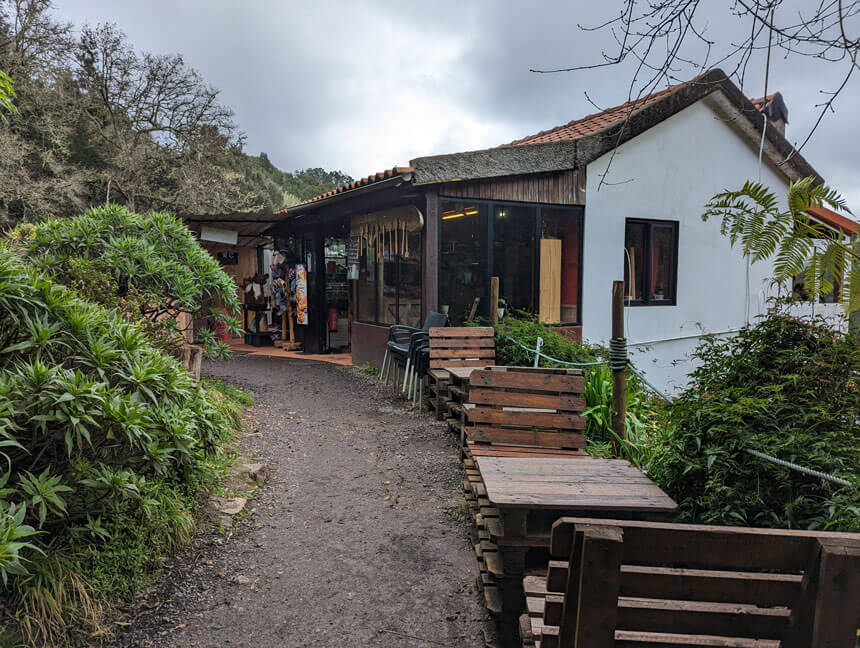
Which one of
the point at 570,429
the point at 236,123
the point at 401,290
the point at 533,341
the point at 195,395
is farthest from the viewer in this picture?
the point at 236,123

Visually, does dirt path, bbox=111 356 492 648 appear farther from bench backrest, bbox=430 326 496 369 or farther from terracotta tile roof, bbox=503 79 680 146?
terracotta tile roof, bbox=503 79 680 146

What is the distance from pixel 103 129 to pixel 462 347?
14.8m

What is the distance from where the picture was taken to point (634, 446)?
13.4 feet

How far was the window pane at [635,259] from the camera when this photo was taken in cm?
891

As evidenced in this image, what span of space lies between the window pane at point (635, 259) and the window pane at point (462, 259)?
2.87m

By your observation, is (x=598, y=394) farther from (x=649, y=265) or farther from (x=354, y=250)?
(x=354, y=250)

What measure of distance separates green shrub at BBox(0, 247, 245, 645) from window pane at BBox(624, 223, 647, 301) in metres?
7.78

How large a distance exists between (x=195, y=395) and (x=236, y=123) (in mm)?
17134

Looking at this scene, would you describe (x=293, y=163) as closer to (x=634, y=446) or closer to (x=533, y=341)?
(x=533, y=341)

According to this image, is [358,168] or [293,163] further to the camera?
[358,168]

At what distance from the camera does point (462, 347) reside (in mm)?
6332

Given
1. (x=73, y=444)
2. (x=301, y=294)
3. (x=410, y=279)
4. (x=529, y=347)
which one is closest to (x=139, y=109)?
(x=301, y=294)

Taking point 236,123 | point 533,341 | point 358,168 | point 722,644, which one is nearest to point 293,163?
point 358,168

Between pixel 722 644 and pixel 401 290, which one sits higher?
pixel 401 290
